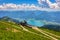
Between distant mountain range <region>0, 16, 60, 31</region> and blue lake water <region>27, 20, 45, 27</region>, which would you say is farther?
distant mountain range <region>0, 16, 60, 31</region>

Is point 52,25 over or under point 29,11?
under

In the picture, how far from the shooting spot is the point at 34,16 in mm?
46688

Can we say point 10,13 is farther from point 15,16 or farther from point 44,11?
point 44,11

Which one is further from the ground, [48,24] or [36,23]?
[36,23]

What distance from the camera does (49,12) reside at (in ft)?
154

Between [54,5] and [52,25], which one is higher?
[54,5]

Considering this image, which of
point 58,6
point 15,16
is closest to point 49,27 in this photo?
point 58,6

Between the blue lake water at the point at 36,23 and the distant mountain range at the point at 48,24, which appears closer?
the blue lake water at the point at 36,23

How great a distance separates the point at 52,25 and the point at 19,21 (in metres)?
7.16

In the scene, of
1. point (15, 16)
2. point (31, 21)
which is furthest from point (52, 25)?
point (15, 16)

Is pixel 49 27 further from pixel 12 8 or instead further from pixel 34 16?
pixel 12 8

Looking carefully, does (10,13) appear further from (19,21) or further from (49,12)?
(49,12)

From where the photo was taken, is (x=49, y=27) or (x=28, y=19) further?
(x=49, y=27)

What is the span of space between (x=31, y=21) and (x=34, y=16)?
8.64 feet
